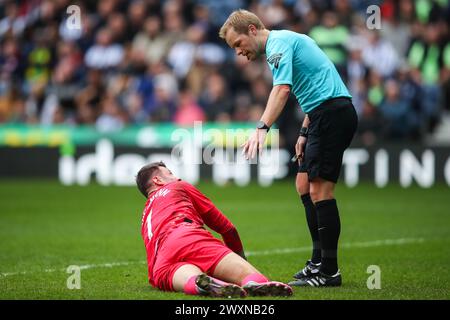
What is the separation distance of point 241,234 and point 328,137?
15.8 feet

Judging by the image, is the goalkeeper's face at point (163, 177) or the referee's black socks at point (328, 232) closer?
the referee's black socks at point (328, 232)

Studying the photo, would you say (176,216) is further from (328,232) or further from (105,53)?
(105,53)

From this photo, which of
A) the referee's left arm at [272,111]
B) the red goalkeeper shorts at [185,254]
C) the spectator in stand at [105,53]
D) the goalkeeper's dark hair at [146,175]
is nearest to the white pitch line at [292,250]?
the goalkeeper's dark hair at [146,175]

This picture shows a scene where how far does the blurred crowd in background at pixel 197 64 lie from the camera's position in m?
20.5

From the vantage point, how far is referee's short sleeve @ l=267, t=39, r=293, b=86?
292 inches

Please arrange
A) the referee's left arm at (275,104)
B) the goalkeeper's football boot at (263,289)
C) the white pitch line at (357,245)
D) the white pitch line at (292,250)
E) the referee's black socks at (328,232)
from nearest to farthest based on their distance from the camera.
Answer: the goalkeeper's football boot at (263,289) → the referee's left arm at (275,104) → the referee's black socks at (328,232) → the white pitch line at (292,250) → the white pitch line at (357,245)

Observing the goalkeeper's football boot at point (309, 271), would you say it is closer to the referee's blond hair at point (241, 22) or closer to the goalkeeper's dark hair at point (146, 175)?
the goalkeeper's dark hair at point (146, 175)

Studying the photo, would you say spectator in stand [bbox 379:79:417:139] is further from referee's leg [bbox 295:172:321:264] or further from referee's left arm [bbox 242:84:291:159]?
referee's left arm [bbox 242:84:291:159]

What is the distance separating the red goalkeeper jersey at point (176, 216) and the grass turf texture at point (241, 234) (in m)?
0.42

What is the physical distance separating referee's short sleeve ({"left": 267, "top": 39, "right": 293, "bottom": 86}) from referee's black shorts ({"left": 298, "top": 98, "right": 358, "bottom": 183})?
48 centimetres

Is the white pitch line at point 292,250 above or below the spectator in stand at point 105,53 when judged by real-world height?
below

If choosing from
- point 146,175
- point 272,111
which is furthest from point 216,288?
point 146,175
